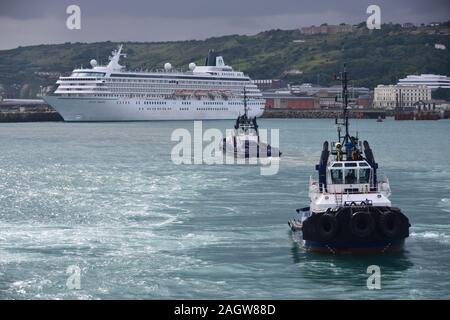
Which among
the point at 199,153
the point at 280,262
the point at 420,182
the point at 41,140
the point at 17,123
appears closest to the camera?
the point at 280,262

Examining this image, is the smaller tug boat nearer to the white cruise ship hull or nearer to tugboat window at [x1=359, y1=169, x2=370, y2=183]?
tugboat window at [x1=359, y1=169, x2=370, y2=183]

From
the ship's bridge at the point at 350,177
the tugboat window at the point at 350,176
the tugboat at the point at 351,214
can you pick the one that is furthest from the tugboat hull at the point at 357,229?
the tugboat window at the point at 350,176

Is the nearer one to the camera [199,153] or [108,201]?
[108,201]

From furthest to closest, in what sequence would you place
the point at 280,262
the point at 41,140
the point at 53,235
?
the point at 41,140 → the point at 53,235 → the point at 280,262

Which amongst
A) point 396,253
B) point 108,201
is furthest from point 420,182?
point 396,253

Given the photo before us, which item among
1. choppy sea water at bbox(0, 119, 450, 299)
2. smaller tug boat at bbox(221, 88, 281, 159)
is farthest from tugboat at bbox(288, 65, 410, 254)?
smaller tug boat at bbox(221, 88, 281, 159)

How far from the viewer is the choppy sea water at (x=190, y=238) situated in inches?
1128

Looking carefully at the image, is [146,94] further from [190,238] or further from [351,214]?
[351,214]

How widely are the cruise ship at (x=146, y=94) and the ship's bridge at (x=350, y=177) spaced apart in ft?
435

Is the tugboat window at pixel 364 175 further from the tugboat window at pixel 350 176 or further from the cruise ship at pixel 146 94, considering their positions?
the cruise ship at pixel 146 94

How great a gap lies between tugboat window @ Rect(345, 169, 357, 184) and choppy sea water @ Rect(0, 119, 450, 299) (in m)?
2.74
